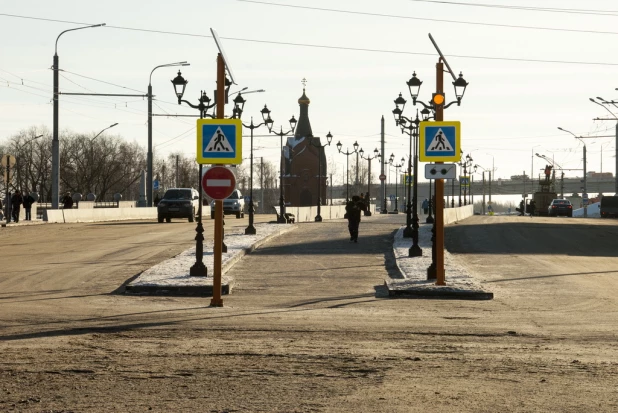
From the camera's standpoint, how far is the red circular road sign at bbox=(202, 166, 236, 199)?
15.6m

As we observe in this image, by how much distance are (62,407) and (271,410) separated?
1.53 meters

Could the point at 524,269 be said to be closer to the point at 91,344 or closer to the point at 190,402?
the point at 91,344

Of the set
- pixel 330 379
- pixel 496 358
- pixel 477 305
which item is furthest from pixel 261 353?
pixel 477 305

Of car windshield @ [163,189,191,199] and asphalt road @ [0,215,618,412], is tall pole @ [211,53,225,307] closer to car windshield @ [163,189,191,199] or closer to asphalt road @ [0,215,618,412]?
asphalt road @ [0,215,618,412]

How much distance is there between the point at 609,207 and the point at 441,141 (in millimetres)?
76759

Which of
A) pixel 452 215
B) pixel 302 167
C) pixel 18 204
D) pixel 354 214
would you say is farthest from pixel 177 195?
pixel 302 167

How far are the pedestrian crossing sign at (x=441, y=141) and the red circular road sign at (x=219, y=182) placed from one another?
14.0ft

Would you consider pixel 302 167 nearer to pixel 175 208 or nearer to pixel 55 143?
pixel 175 208

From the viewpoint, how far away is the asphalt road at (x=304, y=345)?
27.0ft

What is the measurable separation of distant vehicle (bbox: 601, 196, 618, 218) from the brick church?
60.8 metres

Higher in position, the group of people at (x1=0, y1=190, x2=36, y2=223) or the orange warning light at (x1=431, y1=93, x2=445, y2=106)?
the orange warning light at (x1=431, y1=93, x2=445, y2=106)

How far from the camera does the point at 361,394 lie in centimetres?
838

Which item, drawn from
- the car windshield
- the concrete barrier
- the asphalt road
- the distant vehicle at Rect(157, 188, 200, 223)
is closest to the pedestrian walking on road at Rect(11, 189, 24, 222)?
the distant vehicle at Rect(157, 188, 200, 223)

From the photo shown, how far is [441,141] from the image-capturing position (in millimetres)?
18516
